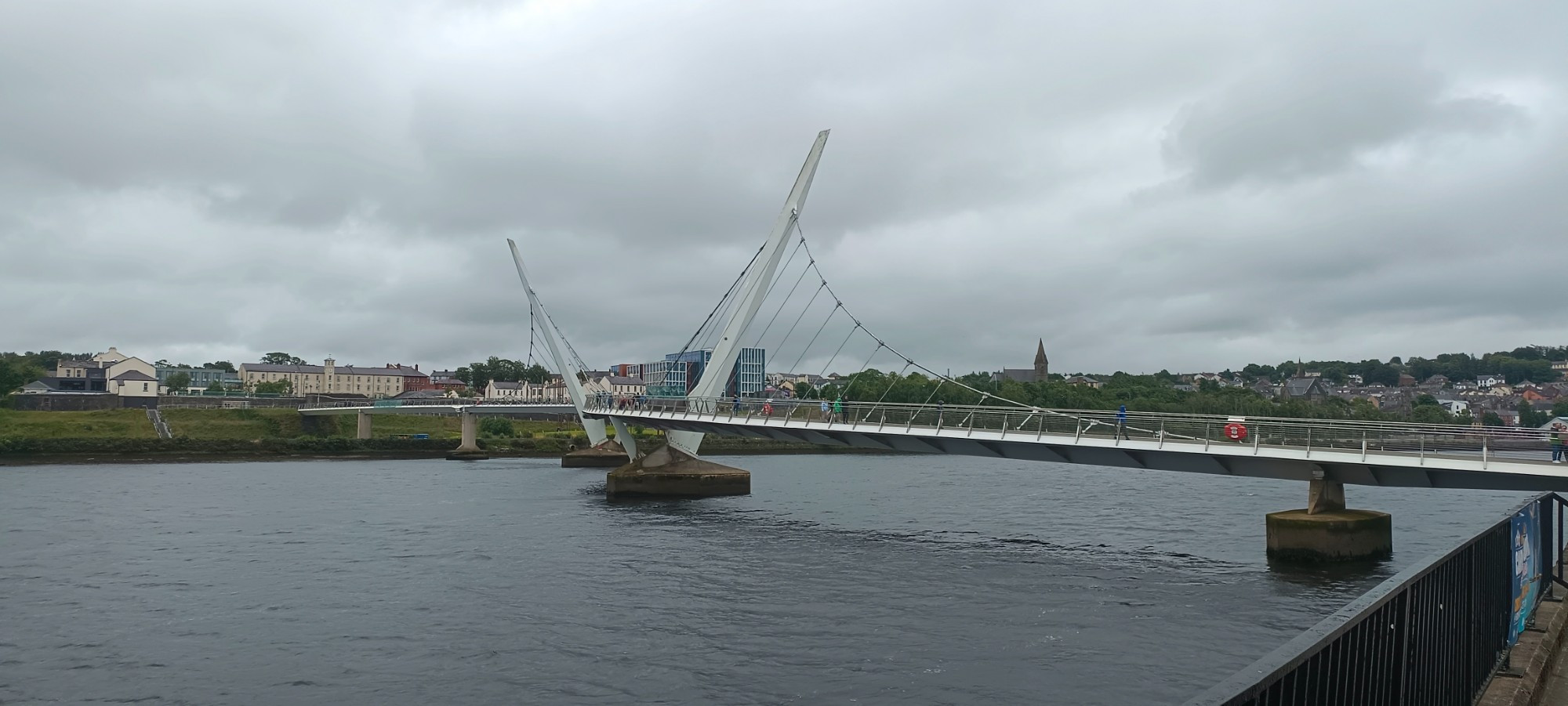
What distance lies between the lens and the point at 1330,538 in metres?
29.2

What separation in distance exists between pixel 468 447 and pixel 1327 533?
84.5 metres

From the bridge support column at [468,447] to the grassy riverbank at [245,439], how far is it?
2659 mm

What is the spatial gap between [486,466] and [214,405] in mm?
49527

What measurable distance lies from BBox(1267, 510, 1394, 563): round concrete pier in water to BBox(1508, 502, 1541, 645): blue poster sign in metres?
20.4

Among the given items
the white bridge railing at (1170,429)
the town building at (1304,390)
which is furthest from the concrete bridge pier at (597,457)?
the town building at (1304,390)

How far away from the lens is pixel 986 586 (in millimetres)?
26688

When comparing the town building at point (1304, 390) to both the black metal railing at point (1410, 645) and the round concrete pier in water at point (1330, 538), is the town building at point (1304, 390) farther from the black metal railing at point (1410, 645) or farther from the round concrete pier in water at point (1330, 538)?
the black metal railing at point (1410, 645)

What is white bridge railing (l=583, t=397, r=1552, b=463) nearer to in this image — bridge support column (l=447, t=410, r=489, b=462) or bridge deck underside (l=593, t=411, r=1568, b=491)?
bridge deck underside (l=593, t=411, r=1568, b=491)

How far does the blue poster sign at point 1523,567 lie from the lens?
8.91m

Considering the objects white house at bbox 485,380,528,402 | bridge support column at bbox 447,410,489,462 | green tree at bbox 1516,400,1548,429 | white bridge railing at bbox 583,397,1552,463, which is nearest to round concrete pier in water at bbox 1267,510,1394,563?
white bridge railing at bbox 583,397,1552,463

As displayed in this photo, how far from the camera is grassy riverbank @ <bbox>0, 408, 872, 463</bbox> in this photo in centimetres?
8706

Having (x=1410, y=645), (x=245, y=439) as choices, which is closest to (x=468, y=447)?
(x=245, y=439)

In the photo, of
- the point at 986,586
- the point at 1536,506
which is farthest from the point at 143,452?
the point at 1536,506

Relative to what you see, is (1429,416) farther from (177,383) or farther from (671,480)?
(177,383)
